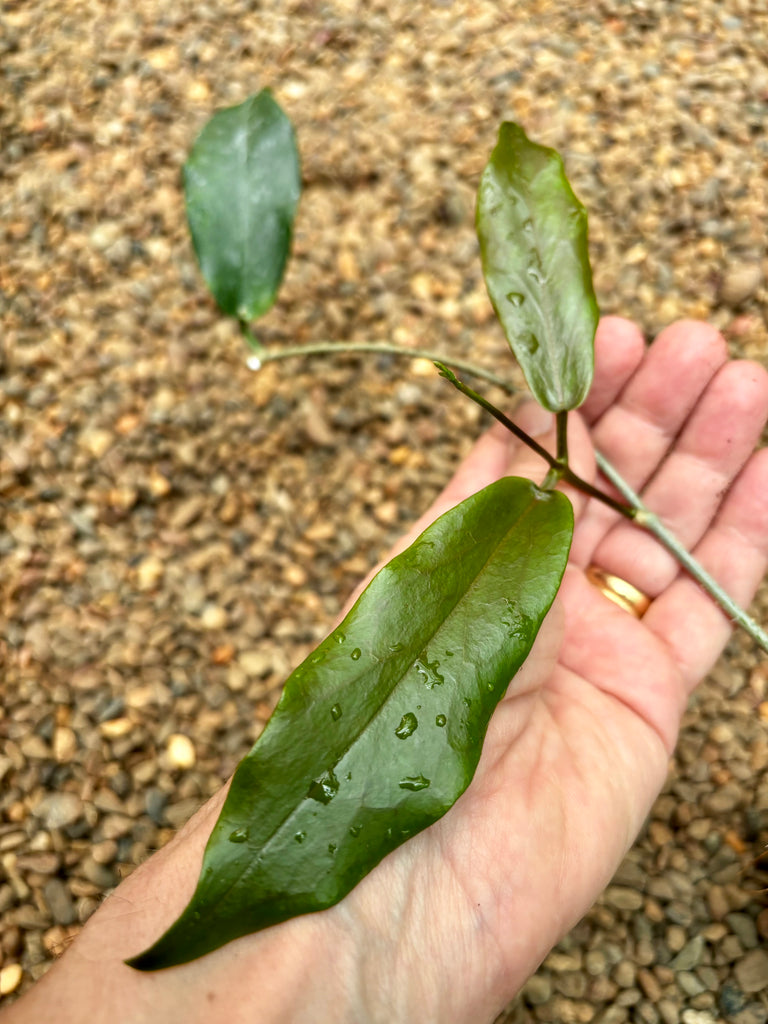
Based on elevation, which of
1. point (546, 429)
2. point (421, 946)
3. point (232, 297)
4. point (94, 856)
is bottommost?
point (94, 856)

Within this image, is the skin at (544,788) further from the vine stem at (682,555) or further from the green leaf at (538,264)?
the green leaf at (538,264)

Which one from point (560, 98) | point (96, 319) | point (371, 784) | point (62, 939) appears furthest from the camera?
point (560, 98)

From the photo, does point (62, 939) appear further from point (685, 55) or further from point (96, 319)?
point (685, 55)

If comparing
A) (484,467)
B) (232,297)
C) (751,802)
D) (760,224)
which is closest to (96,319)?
(232,297)

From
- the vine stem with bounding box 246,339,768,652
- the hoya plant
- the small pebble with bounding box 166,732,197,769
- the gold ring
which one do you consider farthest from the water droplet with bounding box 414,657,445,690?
the small pebble with bounding box 166,732,197,769

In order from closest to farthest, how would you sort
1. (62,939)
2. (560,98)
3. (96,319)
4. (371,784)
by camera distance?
1. (371,784)
2. (62,939)
3. (96,319)
4. (560,98)

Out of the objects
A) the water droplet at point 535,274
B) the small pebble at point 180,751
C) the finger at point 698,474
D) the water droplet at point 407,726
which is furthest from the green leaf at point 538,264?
the small pebble at point 180,751
